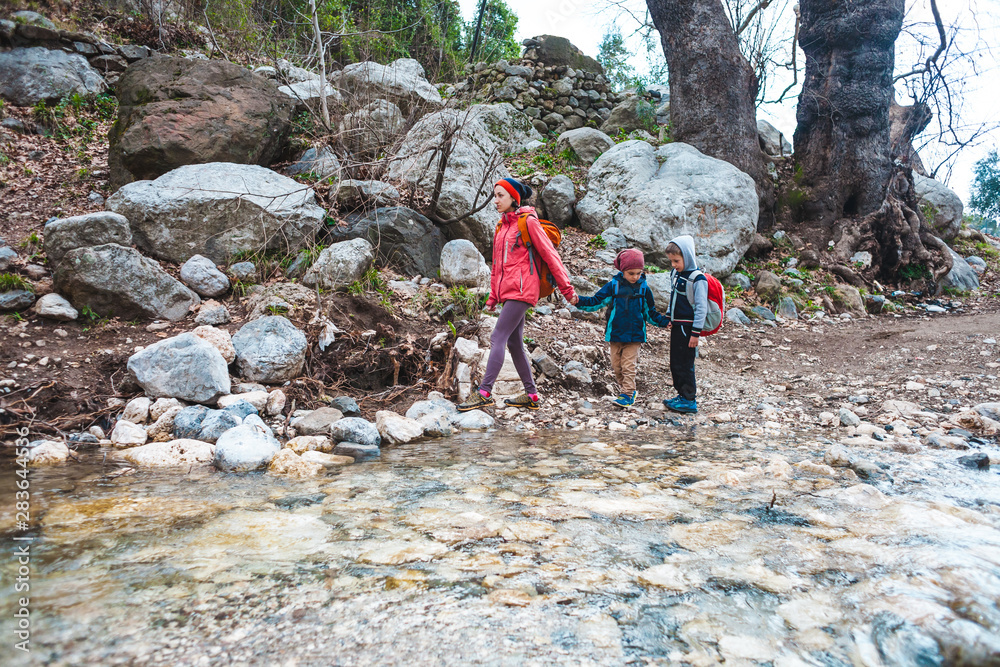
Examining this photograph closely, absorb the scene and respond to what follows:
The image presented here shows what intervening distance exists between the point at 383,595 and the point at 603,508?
1.18m

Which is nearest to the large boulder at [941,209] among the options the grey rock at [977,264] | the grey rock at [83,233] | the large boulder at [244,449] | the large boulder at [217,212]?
the grey rock at [977,264]

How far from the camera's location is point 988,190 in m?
16.5

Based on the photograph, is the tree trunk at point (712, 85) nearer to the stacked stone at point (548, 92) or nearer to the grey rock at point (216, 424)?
the stacked stone at point (548, 92)

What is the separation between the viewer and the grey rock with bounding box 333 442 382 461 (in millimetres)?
3426

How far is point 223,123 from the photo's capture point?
245 inches

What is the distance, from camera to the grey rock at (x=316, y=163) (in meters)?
6.80

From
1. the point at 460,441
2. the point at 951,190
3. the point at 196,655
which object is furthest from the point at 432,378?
the point at 951,190

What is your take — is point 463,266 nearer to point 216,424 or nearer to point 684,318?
point 684,318

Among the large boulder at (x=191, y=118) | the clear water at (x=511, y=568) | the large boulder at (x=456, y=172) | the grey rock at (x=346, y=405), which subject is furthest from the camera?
the large boulder at (x=456, y=172)

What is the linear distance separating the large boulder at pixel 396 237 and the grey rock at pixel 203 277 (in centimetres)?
133

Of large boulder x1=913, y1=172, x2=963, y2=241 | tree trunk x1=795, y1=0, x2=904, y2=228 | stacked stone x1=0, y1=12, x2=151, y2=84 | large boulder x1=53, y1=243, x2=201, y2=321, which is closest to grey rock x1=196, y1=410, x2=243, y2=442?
large boulder x1=53, y1=243, x2=201, y2=321

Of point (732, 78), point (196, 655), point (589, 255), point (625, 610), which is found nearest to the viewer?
point (196, 655)

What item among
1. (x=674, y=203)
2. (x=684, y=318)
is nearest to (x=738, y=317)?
(x=674, y=203)

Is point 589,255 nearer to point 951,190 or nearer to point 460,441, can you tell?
point 460,441
